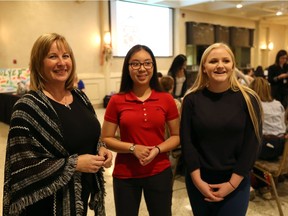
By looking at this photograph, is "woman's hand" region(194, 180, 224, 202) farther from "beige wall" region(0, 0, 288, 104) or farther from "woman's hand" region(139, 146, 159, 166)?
"beige wall" region(0, 0, 288, 104)

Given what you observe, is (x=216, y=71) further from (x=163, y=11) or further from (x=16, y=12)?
(x=163, y=11)

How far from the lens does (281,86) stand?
219 inches

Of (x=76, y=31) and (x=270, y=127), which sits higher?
(x=76, y=31)

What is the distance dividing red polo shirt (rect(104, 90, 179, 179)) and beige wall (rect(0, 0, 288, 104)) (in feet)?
21.6

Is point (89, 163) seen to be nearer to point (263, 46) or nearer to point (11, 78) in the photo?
point (11, 78)

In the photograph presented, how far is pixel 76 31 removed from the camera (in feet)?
27.0

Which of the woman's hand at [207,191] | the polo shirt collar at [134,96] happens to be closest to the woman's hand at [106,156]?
the polo shirt collar at [134,96]

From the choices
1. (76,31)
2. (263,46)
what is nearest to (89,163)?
(76,31)

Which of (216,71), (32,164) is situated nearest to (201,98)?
(216,71)

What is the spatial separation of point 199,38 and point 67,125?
10.2 meters

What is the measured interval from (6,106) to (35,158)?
19.6ft

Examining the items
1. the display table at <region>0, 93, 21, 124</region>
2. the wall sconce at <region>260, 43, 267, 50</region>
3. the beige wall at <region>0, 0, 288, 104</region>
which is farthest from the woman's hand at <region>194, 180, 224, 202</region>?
the wall sconce at <region>260, 43, 267, 50</region>

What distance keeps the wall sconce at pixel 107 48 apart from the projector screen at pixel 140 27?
203 millimetres

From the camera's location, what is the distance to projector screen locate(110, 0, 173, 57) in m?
8.91
